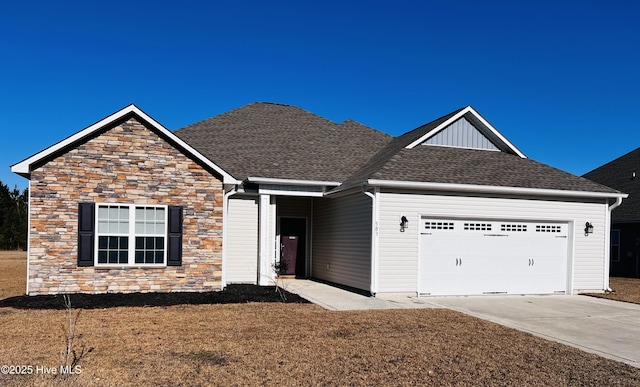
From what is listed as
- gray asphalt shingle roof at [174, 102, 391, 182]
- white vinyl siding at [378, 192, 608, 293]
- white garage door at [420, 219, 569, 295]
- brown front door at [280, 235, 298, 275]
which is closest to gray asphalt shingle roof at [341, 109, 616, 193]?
white vinyl siding at [378, 192, 608, 293]

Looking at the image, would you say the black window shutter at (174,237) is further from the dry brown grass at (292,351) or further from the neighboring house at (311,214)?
the dry brown grass at (292,351)

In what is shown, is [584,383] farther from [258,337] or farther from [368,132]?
[368,132]

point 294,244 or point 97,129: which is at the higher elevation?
point 97,129

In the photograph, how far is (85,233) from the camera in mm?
12797

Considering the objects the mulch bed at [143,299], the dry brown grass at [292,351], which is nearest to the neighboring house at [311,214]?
the mulch bed at [143,299]

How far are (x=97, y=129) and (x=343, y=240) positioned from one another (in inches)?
294

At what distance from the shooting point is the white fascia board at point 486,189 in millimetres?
14031

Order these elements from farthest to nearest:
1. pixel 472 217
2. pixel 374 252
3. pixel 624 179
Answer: pixel 624 179, pixel 472 217, pixel 374 252

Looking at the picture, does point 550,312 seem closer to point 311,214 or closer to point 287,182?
point 287,182

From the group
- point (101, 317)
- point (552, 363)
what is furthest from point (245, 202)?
point (552, 363)

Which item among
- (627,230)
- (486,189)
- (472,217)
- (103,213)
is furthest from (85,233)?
(627,230)

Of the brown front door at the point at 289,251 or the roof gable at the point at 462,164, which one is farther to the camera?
the brown front door at the point at 289,251

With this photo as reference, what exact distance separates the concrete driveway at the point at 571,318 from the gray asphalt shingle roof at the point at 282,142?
20.3 ft

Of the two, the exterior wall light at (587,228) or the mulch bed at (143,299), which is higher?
the exterior wall light at (587,228)
